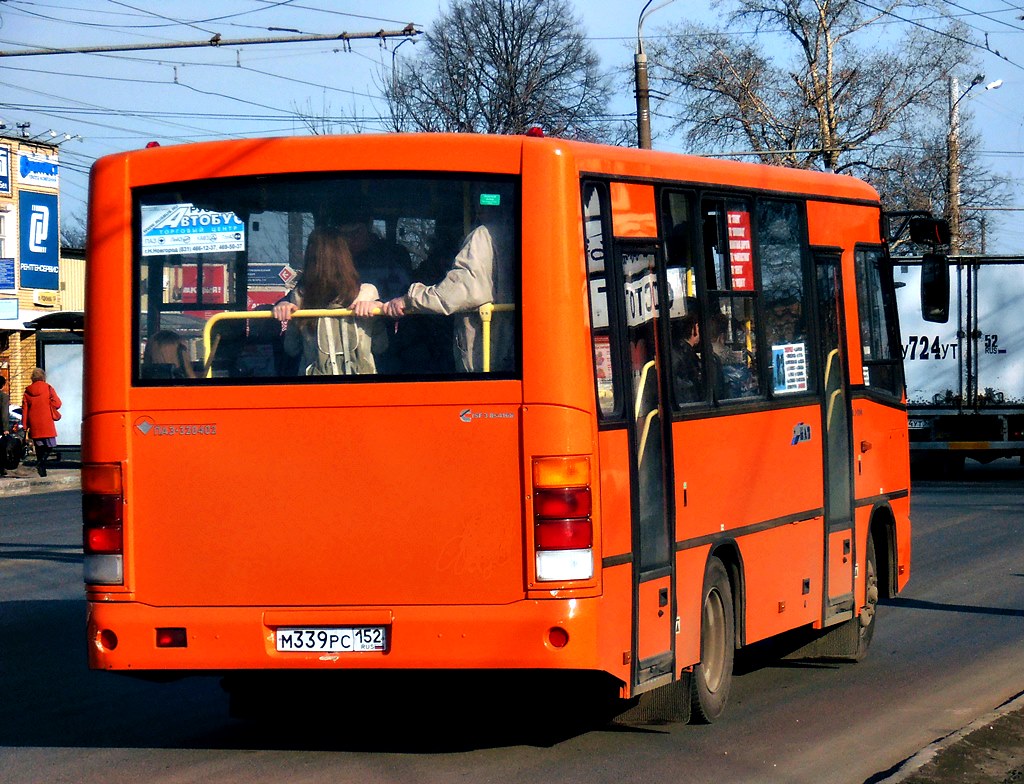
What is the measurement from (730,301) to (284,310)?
2477 millimetres

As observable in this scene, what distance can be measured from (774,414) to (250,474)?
3107 millimetres

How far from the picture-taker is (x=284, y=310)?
21.9 feet

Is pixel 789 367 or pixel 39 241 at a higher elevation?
pixel 39 241

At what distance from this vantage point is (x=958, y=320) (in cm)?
2580

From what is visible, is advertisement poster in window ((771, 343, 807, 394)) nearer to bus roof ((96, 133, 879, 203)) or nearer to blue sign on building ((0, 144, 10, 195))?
bus roof ((96, 133, 879, 203))

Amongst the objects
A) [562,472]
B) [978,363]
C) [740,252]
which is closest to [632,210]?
[740,252]

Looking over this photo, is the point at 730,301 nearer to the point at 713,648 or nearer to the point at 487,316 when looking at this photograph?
the point at 713,648

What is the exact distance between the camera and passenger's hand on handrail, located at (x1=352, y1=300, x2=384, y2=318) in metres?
6.56

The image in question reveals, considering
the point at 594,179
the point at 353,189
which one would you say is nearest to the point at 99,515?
the point at 353,189

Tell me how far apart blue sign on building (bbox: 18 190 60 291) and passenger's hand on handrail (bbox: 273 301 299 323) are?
131 ft

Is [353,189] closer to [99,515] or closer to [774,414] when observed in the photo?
[99,515]

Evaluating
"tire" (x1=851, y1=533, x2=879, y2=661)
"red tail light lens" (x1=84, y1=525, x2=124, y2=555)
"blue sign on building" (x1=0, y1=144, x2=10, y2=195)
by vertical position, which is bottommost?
"tire" (x1=851, y1=533, x2=879, y2=661)

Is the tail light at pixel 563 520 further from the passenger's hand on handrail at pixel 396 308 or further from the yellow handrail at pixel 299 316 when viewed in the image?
the passenger's hand on handrail at pixel 396 308

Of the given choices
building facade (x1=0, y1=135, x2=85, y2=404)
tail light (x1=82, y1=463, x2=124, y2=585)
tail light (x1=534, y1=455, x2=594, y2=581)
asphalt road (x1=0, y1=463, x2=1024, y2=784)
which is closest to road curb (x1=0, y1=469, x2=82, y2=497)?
asphalt road (x1=0, y1=463, x2=1024, y2=784)
